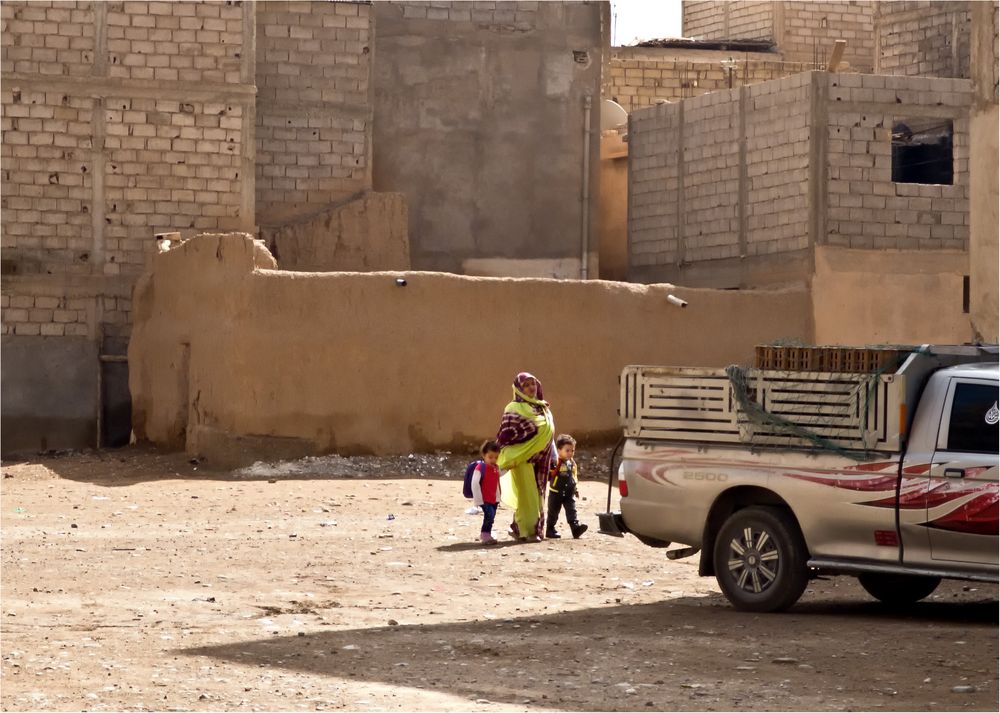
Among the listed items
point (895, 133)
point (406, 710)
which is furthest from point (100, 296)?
point (406, 710)

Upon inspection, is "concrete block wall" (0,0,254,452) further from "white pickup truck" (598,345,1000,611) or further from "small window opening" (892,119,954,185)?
"white pickup truck" (598,345,1000,611)

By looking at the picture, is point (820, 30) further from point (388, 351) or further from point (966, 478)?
point (966, 478)

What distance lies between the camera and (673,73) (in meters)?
31.8

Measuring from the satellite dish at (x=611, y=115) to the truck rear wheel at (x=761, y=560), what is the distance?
60.6 feet

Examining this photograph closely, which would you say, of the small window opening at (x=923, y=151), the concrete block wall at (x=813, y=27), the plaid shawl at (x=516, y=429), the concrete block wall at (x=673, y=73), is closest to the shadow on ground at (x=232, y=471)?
the plaid shawl at (x=516, y=429)

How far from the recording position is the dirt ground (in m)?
7.92

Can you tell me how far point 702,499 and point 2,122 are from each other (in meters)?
17.0

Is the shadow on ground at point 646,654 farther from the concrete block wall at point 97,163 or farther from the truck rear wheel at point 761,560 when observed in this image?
the concrete block wall at point 97,163

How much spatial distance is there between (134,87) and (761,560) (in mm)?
16919

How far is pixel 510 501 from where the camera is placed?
46.7 feet

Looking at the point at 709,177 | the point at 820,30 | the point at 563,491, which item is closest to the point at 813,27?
the point at 820,30

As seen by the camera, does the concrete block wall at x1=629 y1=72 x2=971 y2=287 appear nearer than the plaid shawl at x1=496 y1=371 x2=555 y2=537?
No

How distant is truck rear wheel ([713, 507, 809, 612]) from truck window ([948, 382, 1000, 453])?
1216 mm

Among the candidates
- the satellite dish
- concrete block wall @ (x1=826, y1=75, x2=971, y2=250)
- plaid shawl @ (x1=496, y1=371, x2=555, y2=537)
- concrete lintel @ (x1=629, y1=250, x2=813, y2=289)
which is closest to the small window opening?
concrete block wall @ (x1=826, y1=75, x2=971, y2=250)
